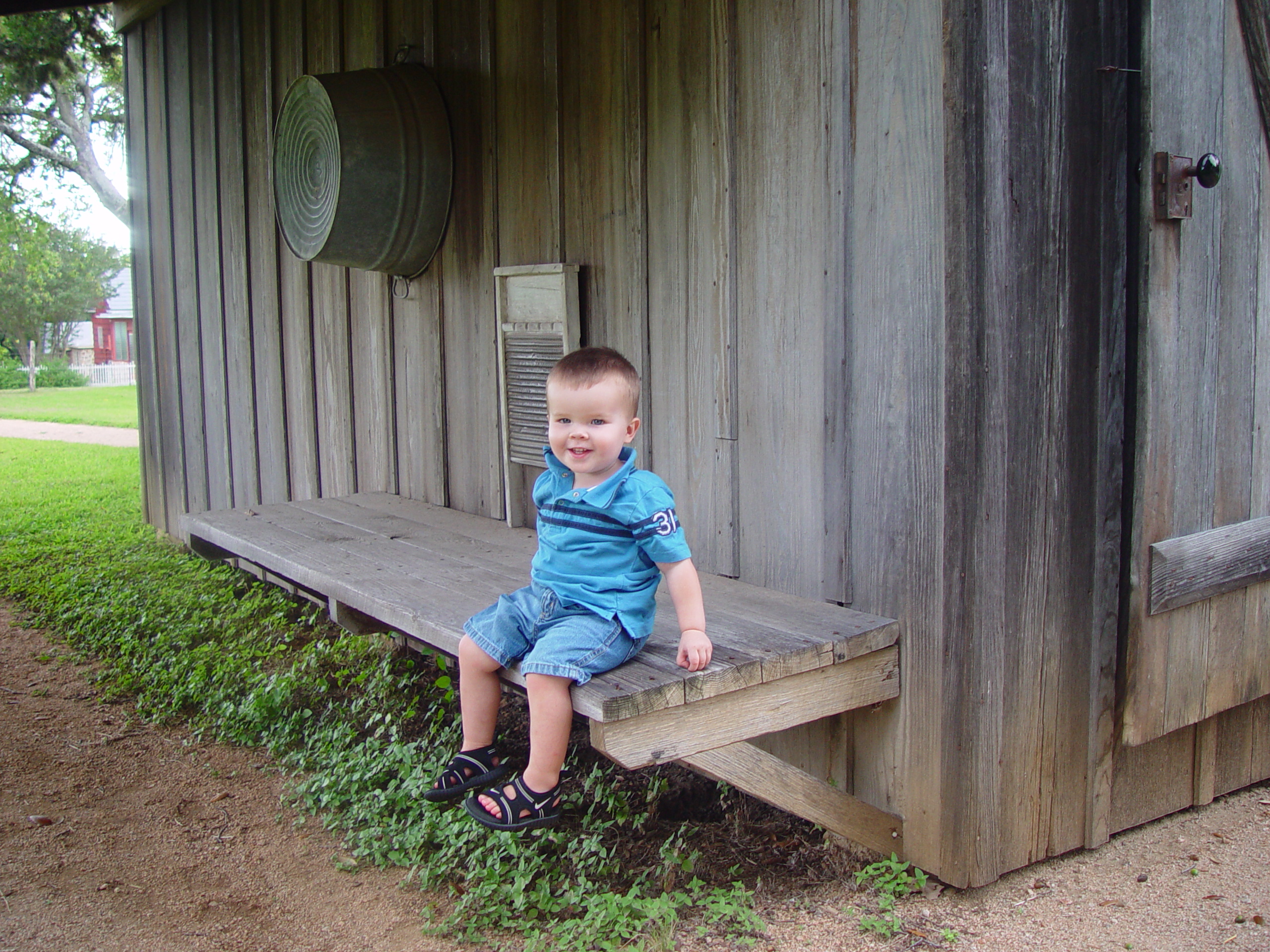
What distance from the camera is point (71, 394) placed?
28422 mm

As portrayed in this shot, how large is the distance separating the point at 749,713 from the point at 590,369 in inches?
33.4

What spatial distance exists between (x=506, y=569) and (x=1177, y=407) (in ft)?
6.25

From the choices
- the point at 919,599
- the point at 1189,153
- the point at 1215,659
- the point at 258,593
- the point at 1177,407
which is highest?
the point at 1189,153

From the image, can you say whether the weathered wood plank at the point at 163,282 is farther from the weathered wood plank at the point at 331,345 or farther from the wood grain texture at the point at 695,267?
the wood grain texture at the point at 695,267

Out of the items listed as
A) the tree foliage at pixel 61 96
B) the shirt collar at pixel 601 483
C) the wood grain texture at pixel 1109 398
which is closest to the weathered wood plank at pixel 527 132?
the shirt collar at pixel 601 483

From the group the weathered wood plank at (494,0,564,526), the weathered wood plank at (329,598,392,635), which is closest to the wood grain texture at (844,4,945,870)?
the weathered wood plank at (494,0,564,526)

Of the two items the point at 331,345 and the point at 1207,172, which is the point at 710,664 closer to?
the point at 1207,172

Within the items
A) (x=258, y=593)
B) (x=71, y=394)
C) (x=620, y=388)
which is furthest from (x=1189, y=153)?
(x=71, y=394)

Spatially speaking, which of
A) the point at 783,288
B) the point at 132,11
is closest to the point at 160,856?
the point at 783,288

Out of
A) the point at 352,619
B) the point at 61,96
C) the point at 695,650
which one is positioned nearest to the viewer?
the point at 695,650

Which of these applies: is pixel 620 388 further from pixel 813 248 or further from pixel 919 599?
pixel 919 599

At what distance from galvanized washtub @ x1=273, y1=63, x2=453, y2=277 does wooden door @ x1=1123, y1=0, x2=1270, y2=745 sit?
2649mm

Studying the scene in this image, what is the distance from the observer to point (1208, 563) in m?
2.85

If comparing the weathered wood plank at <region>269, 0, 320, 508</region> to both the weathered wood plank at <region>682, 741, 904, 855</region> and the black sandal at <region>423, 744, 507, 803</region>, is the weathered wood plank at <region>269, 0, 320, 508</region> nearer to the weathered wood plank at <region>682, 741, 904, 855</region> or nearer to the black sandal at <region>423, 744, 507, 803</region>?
the black sandal at <region>423, 744, 507, 803</region>
